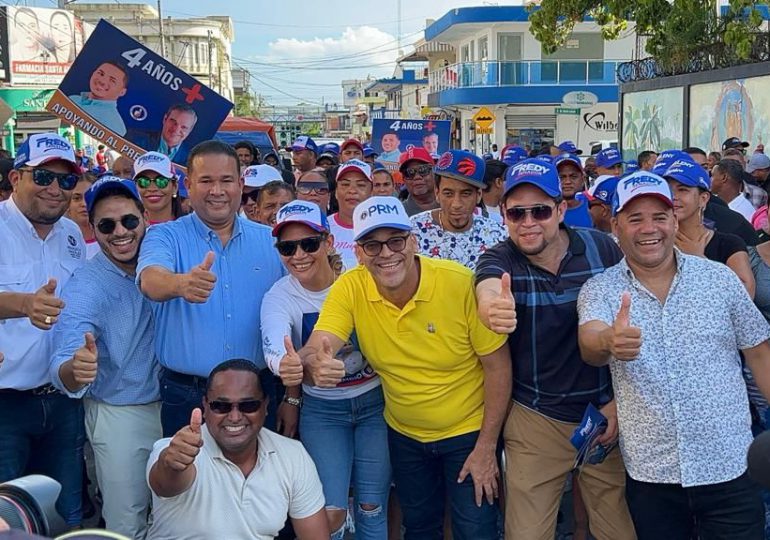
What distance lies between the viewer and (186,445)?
2.89 metres

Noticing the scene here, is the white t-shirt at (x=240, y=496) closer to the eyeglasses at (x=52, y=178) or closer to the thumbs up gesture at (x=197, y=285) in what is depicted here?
the thumbs up gesture at (x=197, y=285)

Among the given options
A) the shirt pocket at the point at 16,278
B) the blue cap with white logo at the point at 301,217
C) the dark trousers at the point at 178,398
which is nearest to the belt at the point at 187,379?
the dark trousers at the point at 178,398

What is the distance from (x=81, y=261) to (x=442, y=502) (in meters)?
2.23

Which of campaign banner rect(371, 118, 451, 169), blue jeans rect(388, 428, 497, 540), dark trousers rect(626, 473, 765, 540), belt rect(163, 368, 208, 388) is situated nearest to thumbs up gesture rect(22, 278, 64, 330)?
belt rect(163, 368, 208, 388)

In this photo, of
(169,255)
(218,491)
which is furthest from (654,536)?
(169,255)

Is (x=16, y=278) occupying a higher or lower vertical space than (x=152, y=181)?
lower

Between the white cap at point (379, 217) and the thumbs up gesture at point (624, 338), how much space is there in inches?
39.0

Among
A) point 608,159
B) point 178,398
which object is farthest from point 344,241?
point 608,159

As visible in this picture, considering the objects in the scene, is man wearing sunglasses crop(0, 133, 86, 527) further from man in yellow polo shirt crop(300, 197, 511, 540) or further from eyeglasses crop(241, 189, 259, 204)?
eyeglasses crop(241, 189, 259, 204)

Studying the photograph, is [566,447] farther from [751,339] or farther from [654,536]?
[751,339]

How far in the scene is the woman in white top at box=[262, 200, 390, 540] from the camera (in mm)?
3693

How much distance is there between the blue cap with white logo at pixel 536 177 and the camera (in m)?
3.42

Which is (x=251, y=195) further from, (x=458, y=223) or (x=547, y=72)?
(x=547, y=72)

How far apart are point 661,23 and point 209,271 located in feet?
50.2
